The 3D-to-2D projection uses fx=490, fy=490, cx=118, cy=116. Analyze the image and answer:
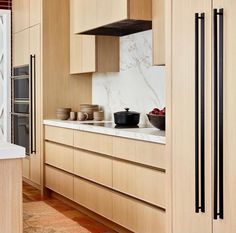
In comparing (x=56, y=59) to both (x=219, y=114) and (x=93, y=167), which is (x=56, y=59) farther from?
(x=219, y=114)

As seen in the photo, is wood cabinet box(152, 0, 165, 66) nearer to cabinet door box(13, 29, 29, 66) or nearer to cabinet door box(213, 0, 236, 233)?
cabinet door box(213, 0, 236, 233)

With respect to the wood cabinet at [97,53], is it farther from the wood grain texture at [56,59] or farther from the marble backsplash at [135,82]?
the wood grain texture at [56,59]

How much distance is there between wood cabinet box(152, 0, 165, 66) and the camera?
3.80m

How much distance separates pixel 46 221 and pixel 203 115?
2.33m

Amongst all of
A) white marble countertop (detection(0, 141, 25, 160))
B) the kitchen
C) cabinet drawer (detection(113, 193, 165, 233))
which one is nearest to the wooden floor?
Answer: the kitchen

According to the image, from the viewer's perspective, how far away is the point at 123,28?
4711 millimetres

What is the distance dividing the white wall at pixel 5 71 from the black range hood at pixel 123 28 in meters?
2.28

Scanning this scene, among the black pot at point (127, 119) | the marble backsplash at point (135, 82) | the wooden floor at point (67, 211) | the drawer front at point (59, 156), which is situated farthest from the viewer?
the drawer front at point (59, 156)

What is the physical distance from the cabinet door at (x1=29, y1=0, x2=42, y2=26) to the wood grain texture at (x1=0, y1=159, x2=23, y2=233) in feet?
12.3

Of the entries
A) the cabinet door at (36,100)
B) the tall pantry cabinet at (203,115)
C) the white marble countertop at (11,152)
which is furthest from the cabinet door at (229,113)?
the cabinet door at (36,100)

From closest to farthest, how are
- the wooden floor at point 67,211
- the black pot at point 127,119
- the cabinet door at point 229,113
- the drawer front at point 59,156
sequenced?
the cabinet door at point 229,113 < the wooden floor at point 67,211 < the black pot at point 127,119 < the drawer front at point 59,156

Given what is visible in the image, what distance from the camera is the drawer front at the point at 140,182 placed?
339 centimetres

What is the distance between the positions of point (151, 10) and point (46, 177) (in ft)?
8.23

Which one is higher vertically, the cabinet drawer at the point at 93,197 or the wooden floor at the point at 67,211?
the cabinet drawer at the point at 93,197
